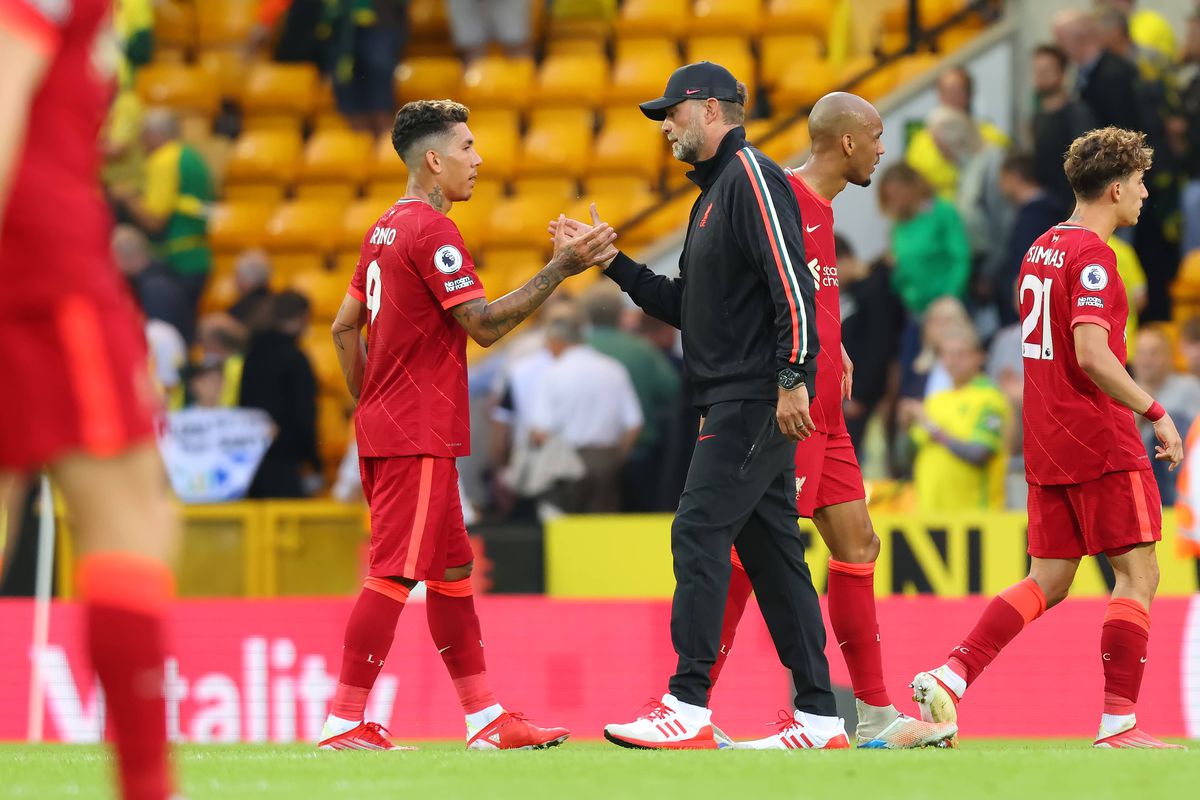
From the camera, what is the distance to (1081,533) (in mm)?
6742

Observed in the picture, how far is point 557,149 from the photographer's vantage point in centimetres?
1506

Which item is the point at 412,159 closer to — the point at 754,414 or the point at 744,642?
the point at 754,414

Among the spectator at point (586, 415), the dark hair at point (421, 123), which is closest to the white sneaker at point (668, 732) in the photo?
the dark hair at point (421, 123)

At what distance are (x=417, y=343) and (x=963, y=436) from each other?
4.62m

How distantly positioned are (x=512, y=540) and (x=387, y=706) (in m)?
2.09

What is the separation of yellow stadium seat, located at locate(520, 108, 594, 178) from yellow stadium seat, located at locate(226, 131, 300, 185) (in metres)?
2.18

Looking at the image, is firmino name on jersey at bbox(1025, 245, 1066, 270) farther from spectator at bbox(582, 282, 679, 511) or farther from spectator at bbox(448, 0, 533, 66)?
spectator at bbox(448, 0, 533, 66)

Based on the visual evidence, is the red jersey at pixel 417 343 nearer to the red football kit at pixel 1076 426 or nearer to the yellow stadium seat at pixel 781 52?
the red football kit at pixel 1076 426

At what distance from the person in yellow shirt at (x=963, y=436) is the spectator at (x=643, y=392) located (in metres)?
1.85

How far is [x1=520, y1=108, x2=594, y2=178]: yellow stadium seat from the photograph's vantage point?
1503cm

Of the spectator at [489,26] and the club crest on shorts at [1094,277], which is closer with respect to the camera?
the club crest on shorts at [1094,277]

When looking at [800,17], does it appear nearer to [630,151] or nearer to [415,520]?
[630,151]

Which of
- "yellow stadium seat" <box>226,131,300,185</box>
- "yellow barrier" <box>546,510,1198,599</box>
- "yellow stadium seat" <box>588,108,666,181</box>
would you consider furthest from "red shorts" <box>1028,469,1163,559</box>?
"yellow stadium seat" <box>226,131,300,185</box>

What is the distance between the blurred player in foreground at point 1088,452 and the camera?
659cm
